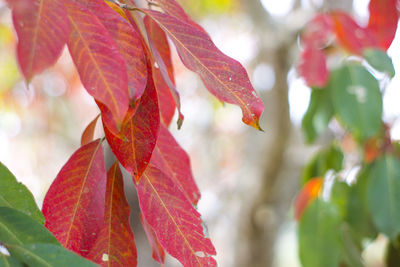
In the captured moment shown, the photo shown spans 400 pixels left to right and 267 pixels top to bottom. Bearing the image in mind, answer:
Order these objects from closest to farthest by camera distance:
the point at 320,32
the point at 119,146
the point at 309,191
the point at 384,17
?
1. the point at 119,146
2. the point at 384,17
3. the point at 309,191
4. the point at 320,32

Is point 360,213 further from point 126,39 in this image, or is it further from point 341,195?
point 126,39

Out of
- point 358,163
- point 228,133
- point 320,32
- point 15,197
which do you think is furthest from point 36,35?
point 228,133

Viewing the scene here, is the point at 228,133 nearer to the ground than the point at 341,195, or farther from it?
farther from it

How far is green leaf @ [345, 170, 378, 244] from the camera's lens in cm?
122

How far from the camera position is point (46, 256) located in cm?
32

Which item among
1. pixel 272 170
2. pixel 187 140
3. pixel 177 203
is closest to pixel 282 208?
pixel 272 170

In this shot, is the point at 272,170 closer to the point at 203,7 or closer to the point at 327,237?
the point at 327,237

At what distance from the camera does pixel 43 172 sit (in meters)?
5.09

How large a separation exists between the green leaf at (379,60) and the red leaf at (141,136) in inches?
30.7

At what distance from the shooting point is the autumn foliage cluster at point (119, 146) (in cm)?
35

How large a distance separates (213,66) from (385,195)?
0.85 meters

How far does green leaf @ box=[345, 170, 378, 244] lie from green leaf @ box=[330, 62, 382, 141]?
13 centimetres

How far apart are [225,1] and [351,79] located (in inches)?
130

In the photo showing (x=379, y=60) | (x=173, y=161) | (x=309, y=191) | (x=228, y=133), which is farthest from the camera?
(x=228, y=133)
